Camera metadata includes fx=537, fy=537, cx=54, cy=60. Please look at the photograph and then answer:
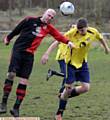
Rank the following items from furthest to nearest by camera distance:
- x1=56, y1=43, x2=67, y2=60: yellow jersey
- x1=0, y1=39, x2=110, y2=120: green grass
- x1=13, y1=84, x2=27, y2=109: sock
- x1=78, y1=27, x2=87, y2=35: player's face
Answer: x1=56, y1=43, x2=67, y2=60: yellow jersey → x1=0, y1=39, x2=110, y2=120: green grass → x1=78, y1=27, x2=87, y2=35: player's face → x1=13, y1=84, x2=27, y2=109: sock

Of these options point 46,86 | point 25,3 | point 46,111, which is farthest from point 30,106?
point 25,3

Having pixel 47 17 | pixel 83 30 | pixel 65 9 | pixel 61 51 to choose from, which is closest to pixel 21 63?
pixel 47 17

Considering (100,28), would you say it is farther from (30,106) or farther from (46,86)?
(30,106)

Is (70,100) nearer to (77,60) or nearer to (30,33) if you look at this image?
(77,60)

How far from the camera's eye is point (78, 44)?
A: 1005 cm

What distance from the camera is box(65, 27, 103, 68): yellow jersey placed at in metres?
10.1

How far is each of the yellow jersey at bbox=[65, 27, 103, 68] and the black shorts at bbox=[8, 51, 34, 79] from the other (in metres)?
0.80

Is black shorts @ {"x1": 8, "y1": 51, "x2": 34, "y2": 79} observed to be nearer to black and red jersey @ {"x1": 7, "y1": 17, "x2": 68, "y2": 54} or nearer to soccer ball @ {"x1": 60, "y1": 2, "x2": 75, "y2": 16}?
black and red jersey @ {"x1": 7, "y1": 17, "x2": 68, "y2": 54}

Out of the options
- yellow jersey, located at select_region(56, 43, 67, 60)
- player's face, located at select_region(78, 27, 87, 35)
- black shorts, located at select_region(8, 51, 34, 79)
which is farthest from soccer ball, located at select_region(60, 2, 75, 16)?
black shorts, located at select_region(8, 51, 34, 79)

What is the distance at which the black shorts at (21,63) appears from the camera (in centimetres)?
982

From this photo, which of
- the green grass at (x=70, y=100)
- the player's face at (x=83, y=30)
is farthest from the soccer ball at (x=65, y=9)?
the green grass at (x=70, y=100)

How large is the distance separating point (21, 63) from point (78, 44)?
3.70 feet

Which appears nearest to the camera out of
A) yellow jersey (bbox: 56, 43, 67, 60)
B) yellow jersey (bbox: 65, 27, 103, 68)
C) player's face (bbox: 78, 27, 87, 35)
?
player's face (bbox: 78, 27, 87, 35)

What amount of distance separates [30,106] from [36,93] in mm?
2402
